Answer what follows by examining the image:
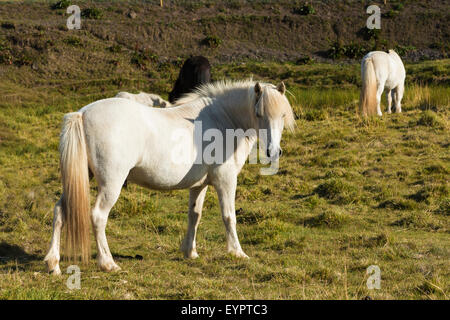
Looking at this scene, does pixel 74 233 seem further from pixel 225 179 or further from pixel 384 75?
pixel 384 75

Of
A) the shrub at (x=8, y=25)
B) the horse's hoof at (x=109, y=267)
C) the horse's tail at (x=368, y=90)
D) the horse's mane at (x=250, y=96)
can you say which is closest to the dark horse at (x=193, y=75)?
the horse's mane at (x=250, y=96)

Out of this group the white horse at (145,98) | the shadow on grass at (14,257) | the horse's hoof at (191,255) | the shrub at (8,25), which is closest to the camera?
the shadow on grass at (14,257)

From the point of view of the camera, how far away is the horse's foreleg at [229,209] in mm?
5875

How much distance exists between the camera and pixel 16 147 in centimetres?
1383

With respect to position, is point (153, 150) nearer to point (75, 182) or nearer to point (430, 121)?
point (75, 182)

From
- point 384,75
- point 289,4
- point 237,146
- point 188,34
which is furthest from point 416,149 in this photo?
point 289,4

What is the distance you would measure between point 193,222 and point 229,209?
51cm

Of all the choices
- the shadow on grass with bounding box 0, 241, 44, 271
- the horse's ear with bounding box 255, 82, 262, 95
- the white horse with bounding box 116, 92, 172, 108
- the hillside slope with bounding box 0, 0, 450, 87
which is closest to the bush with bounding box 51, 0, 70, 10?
the hillside slope with bounding box 0, 0, 450, 87

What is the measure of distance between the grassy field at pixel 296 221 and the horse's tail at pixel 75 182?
0.39 m

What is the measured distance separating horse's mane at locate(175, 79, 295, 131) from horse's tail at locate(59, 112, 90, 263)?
1503 millimetres

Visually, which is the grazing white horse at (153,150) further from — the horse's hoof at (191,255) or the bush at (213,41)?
the bush at (213,41)

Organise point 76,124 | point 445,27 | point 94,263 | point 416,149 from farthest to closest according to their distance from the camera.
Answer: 1. point 445,27
2. point 416,149
3. point 94,263
4. point 76,124

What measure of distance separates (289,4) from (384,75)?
84.2 ft

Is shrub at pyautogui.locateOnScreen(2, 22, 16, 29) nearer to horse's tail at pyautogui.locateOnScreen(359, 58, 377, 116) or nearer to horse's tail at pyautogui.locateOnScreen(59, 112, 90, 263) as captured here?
horse's tail at pyautogui.locateOnScreen(359, 58, 377, 116)
